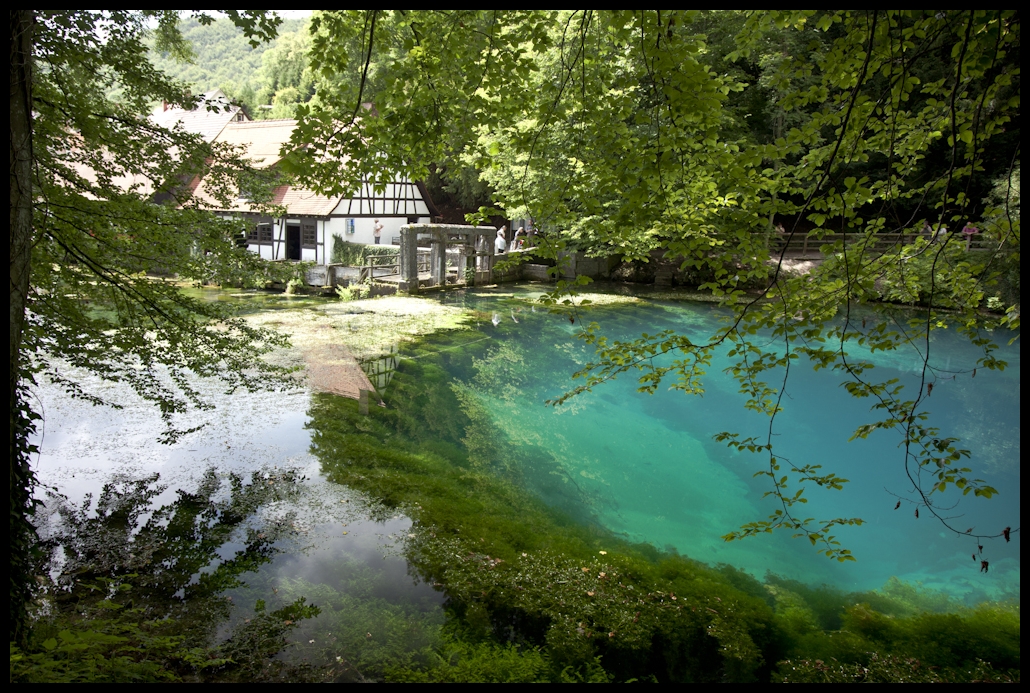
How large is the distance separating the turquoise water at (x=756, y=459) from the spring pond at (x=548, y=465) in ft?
0.09

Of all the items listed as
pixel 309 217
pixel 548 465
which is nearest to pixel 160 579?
pixel 548 465

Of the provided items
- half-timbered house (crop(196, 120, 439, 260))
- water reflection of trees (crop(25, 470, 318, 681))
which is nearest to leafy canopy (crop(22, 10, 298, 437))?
water reflection of trees (crop(25, 470, 318, 681))

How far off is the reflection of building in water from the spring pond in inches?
2.2

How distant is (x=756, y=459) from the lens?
795cm

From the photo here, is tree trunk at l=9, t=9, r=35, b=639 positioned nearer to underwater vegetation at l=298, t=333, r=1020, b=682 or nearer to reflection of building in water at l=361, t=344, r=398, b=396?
underwater vegetation at l=298, t=333, r=1020, b=682

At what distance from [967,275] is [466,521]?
13.1 feet

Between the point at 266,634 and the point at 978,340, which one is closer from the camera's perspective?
the point at 978,340

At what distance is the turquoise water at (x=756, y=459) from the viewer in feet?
18.8

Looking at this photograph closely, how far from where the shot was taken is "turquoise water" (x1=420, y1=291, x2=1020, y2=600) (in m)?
5.73

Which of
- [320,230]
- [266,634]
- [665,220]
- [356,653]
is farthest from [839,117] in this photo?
[320,230]

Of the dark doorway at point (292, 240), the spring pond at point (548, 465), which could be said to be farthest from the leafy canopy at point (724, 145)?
the dark doorway at point (292, 240)

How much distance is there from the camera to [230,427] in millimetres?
7301

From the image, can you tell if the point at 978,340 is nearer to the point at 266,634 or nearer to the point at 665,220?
the point at 665,220

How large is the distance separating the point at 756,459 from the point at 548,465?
272 cm
